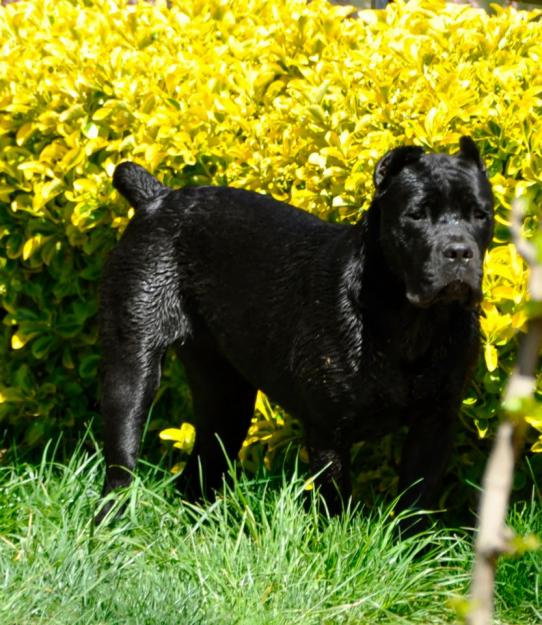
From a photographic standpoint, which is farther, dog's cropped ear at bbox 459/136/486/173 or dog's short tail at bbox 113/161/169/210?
dog's short tail at bbox 113/161/169/210

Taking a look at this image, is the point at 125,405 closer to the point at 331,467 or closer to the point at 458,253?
the point at 331,467

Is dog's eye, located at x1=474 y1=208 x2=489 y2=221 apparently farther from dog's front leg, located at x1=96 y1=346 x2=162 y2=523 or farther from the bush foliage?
dog's front leg, located at x1=96 y1=346 x2=162 y2=523

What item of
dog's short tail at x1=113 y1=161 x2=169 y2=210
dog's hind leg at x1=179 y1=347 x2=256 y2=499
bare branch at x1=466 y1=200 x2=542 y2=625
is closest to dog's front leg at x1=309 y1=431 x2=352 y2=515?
dog's hind leg at x1=179 y1=347 x2=256 y2=499

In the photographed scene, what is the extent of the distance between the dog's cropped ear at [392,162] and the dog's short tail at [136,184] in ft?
3.94

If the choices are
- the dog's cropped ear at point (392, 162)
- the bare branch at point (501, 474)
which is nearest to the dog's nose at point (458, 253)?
the dog's cropped ear at point (392, 162)

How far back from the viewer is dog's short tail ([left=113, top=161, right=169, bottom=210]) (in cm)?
483

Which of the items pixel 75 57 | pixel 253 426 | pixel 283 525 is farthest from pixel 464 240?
pixel 75 57

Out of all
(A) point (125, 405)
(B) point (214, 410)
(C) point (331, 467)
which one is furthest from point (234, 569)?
(B) point (214, 410)

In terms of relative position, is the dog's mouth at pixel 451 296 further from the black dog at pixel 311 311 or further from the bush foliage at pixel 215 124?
the bush foliage at pixel 215 124

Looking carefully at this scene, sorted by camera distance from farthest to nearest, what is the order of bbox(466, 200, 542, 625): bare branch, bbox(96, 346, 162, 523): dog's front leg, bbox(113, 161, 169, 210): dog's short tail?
bbox(113, 161, 169, 210): dog's short tail → bbox(96, 346, 162, 523): dog's front leg → bbox(466, 200, 542, 625): bare branch

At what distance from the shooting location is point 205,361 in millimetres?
4867

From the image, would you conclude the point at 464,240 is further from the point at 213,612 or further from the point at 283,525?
the point at 213,612

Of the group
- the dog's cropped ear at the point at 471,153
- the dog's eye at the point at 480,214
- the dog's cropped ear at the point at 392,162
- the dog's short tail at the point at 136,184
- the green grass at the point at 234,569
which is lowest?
the green grass at the point at 234,569

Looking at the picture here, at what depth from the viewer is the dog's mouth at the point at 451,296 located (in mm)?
3721
